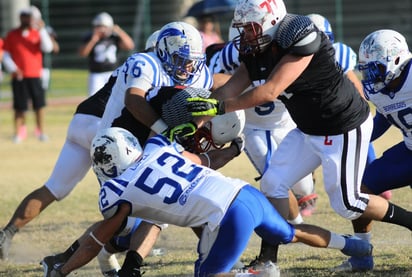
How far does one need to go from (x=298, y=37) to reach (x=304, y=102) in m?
0.46

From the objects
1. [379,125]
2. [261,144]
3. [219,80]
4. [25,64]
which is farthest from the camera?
[25,64]

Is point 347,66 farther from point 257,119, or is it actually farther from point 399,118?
point 399,118

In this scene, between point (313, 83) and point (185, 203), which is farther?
point (313, 83)

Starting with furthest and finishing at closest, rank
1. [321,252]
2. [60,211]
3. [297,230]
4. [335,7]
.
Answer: [335,7] < [60,211] < [321,252] < [297,230]

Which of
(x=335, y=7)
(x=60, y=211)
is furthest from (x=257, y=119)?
(x=335, y=7)

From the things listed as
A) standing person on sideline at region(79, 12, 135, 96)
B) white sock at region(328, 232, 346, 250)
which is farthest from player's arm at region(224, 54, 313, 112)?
standing person on sideline at region(79, 12, 135, 96)

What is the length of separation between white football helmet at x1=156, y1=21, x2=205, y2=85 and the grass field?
125cm

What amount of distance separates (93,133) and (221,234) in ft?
6.44

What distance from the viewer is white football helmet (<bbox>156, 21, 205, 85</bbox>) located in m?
5.06

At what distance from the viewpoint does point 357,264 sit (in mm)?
5273

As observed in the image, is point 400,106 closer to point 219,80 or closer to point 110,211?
point 219,80

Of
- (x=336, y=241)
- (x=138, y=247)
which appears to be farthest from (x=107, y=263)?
(x=336, y=241)

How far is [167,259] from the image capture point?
600 centimetres

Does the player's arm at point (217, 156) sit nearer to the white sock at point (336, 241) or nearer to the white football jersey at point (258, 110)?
the white sock at point (336, 241)
